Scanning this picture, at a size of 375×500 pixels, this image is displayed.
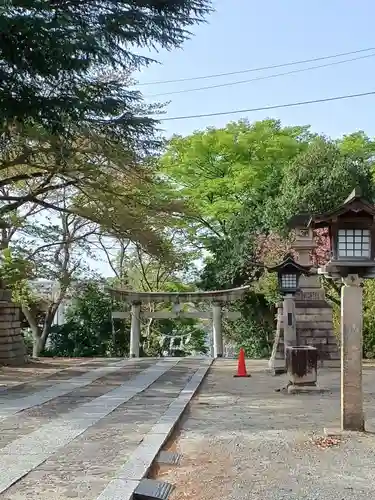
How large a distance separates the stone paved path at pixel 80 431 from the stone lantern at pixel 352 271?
210 cm

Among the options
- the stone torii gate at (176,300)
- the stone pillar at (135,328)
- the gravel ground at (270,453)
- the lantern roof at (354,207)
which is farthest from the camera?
the stone pillar at (135,328)

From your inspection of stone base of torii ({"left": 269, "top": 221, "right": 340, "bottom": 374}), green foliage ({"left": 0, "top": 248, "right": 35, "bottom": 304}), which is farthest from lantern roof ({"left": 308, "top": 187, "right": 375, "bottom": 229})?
green foliage ({"left": 0, "top": 248, "right": 35, "bottom": 304})

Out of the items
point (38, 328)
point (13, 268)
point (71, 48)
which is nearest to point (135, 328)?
point (13, 268)

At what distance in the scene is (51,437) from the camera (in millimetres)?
5953

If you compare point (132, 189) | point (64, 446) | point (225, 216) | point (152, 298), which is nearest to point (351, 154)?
point (225, 216)

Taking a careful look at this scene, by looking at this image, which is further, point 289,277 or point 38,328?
point 38,328

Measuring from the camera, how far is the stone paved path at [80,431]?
4324 millimetres

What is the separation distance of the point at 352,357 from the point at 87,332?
1896cm

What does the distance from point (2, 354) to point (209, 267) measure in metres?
11.1

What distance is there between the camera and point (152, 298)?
20.6 m

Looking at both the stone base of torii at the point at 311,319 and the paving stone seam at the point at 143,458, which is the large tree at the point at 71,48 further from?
the stone base of torii at the point at 311,319

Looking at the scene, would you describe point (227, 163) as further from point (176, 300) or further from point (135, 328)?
point (135, 328)

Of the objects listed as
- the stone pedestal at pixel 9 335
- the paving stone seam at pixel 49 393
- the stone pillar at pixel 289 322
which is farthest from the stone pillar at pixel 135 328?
the stone pillar at pixel 289 322

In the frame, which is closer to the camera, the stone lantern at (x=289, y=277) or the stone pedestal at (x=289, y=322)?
the stone pedestal at (x=289, y=322)
